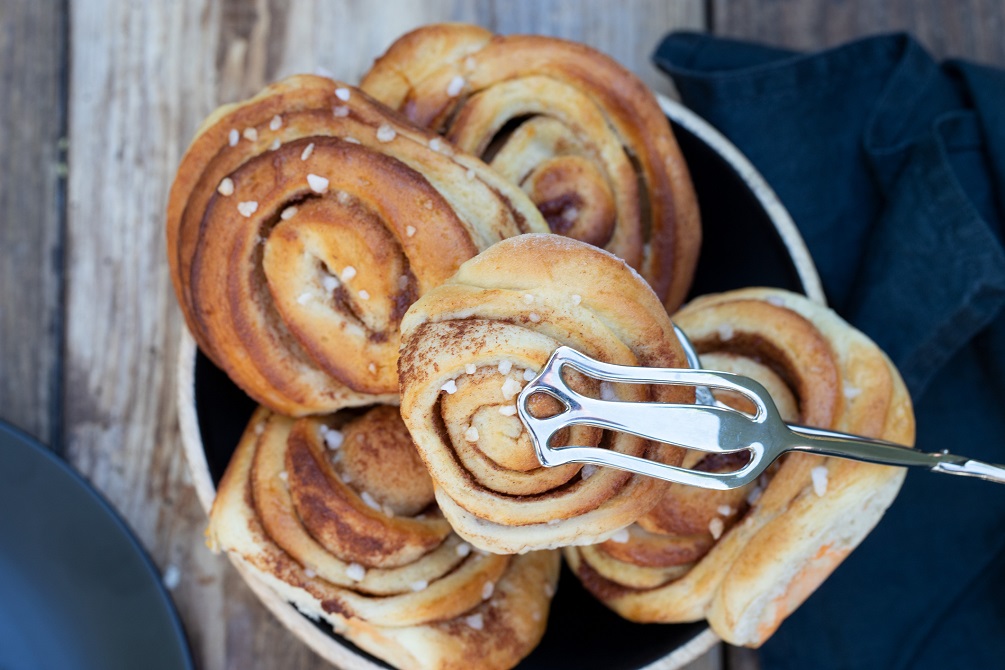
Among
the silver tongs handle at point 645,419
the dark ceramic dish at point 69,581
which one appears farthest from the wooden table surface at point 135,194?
the silver tongs handle at point 645,419

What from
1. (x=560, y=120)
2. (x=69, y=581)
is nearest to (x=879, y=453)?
(x=560, y=120)

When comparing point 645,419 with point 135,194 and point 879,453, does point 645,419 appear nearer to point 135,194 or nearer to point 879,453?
point 879,453

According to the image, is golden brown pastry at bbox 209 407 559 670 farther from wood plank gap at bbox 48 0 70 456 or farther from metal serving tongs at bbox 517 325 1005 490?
wood plank gap at bbox 48 0 70 456

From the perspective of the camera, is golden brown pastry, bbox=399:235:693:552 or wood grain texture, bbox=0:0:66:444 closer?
golden brown pastry, bbox=399:235:693:552

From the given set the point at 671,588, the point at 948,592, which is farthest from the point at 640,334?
the point at 948,592

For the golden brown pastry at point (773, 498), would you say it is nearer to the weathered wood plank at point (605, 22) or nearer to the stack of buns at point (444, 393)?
the stack of buns at point (444, 393)

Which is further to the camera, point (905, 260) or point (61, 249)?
point (61, 249)

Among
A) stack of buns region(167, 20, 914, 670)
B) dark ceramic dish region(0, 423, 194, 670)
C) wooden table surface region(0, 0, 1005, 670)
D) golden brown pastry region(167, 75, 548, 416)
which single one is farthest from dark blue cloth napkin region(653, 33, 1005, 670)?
dark ceramic dish region(0, 423, 194, 670)

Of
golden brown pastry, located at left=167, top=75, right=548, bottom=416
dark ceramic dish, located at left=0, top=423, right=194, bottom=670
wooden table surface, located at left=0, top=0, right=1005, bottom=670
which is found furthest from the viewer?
wooden table surface, located at left=0, top=0, right=1005, bottom=670
